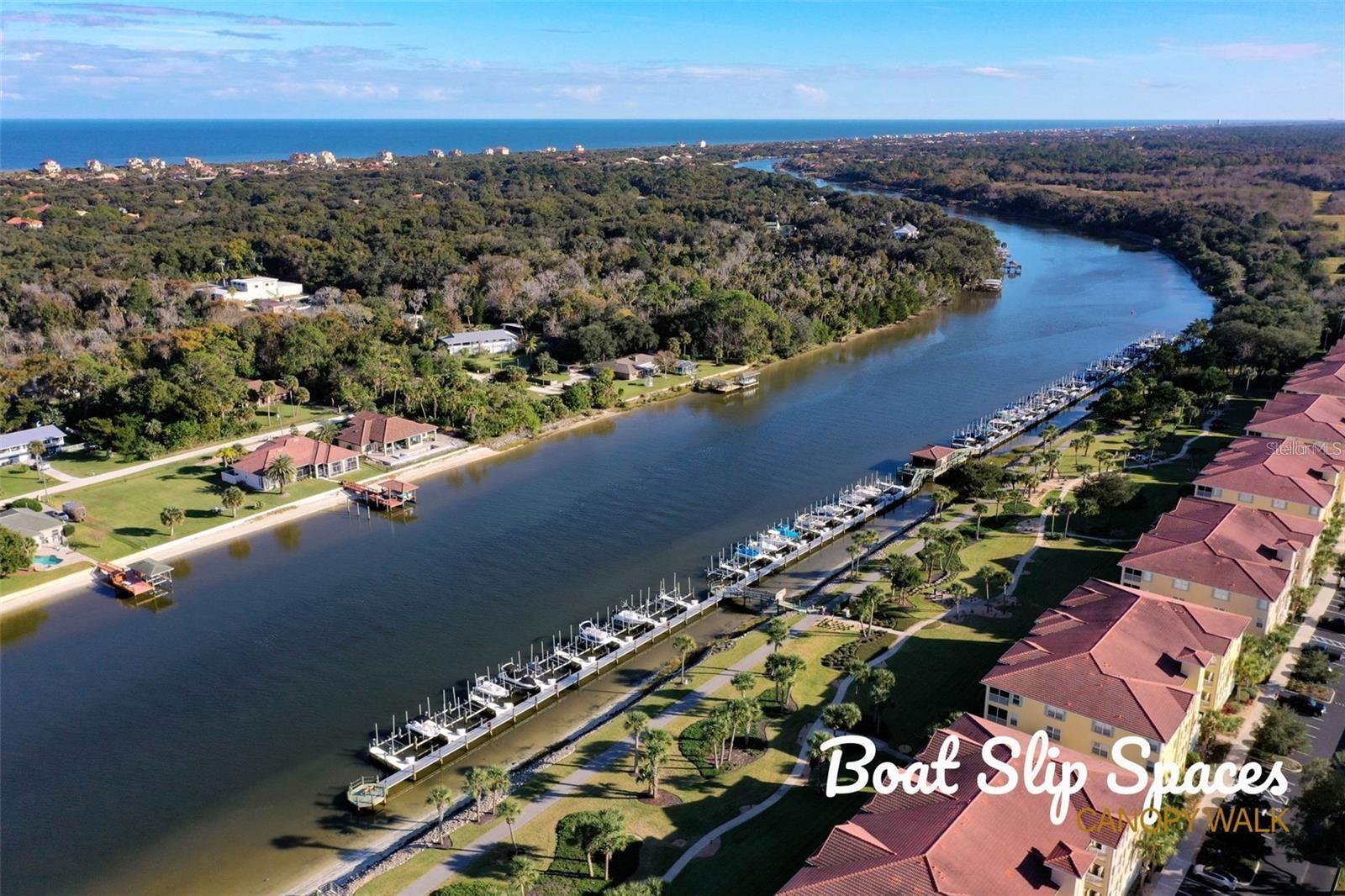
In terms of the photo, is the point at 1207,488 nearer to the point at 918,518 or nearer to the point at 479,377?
the point at 918,518

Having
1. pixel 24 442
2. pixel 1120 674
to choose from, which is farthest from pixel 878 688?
pixel 24 442

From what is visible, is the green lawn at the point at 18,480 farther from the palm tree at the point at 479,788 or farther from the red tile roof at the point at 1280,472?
the red tile roof at the point at 1280,472

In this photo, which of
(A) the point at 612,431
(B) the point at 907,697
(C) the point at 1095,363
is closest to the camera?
(B) the point at 907,697

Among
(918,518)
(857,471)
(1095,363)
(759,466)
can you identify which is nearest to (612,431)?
(759,466)

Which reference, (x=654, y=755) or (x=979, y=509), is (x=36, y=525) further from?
(x=979, y=509)

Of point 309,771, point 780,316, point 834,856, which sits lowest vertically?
point 309,771

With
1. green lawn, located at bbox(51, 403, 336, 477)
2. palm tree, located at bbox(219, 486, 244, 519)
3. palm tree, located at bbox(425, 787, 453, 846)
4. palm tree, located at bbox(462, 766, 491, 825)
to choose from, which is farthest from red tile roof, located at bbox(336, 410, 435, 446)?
palm tree, located at bbox(425, 787, 453, 846)
